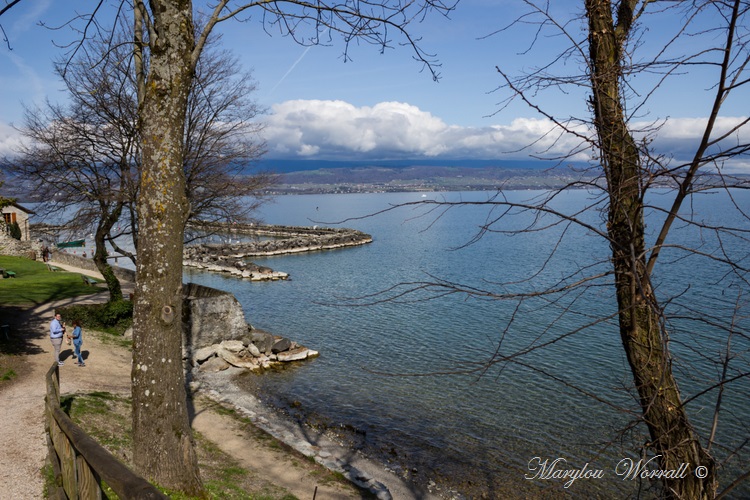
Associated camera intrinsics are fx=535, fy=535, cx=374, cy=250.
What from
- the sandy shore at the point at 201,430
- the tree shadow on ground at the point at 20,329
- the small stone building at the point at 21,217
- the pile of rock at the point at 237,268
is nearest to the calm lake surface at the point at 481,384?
the sandy shore at the point at 201,430

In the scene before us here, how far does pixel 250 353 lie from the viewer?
22266 millimetres

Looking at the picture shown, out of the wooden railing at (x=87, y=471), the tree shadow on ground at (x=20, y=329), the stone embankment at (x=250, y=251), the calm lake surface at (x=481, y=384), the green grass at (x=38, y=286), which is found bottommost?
the stone embankment at (x=250, y=251)

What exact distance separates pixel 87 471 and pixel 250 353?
18218 mm

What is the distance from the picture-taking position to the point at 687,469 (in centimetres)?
392

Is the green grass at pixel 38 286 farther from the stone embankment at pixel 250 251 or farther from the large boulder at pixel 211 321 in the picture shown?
the stone embankment at pixel 250 251

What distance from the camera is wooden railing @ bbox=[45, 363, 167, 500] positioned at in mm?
2916

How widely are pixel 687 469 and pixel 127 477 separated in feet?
12.5

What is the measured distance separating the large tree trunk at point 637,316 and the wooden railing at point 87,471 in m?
3.36

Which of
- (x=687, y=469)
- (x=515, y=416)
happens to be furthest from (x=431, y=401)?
(x=687, y=469)

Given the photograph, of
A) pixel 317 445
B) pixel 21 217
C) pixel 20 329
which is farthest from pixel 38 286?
pixel 21 217

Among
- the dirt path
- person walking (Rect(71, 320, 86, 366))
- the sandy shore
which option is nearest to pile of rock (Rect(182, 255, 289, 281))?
the dirt path

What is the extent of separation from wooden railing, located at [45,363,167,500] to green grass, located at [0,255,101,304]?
21.0m

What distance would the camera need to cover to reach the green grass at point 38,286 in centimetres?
2466

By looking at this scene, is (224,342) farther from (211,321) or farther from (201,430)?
(201,430)
